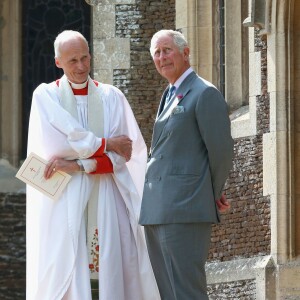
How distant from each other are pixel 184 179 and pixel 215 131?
34cm

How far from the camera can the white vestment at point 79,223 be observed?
1024cm

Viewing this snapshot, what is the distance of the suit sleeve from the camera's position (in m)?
9.86

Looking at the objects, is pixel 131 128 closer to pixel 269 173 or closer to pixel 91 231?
pixel 91 231

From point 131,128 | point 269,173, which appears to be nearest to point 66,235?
point 131,128

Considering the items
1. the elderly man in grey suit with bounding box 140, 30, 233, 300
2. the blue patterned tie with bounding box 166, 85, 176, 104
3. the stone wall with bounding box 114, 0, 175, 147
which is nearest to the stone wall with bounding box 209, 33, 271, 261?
the stone wall with bounding box 114, 0, 175, 147

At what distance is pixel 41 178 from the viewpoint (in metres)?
10.3

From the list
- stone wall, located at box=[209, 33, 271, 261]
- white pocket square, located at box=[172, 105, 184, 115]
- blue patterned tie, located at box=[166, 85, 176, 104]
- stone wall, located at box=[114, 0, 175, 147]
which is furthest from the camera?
A: stone wall, located at box=[114, 0, 175, 147]

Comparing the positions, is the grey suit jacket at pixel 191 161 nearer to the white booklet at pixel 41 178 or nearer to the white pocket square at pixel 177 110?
the white pocket square at pixel 177 110

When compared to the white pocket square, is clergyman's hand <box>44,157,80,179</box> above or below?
below

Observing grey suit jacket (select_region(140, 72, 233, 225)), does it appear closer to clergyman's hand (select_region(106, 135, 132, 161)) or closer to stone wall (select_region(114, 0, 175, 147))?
clergyman's hand (select_region(106, 135, 132, 161))

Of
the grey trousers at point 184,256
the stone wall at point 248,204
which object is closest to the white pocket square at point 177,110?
the grey trousers at point 184,256

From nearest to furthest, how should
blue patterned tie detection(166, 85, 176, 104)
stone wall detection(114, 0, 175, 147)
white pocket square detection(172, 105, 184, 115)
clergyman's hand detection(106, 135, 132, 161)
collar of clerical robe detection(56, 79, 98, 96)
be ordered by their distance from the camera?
white pocket square detection(172, 105, 184, 115) < blue patterned tie detection(166, 85, 176, 104) < clergyman's hand detection(106, 135, 132, 161) < collar of clerical robe detection(56, 79, 98, 96) < stone wall detection(114, 0, 175, 147)

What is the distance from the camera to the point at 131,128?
10.6 metres

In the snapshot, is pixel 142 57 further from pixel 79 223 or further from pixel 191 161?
pixel 191 161
